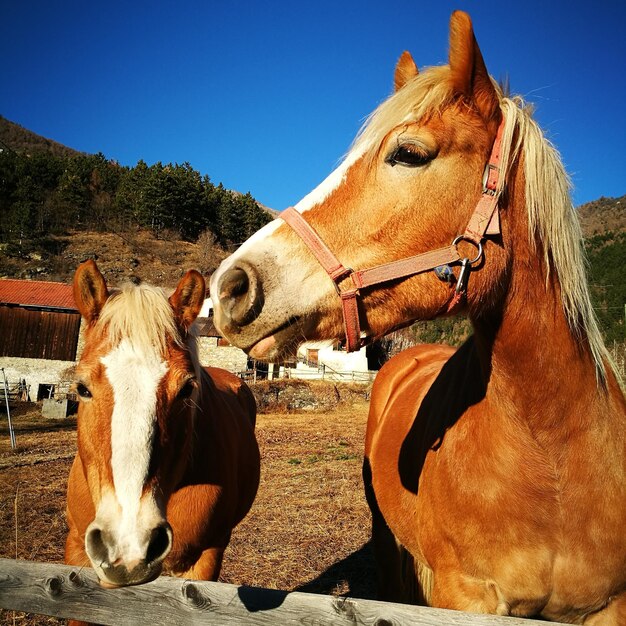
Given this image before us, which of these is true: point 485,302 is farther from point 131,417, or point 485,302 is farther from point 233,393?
point 233,393

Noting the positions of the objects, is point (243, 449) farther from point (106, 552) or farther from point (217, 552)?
point (106, 552)

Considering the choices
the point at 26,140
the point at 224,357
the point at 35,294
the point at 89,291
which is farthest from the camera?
the point at 26,140

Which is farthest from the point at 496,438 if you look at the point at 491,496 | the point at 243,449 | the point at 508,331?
the point at 243,449

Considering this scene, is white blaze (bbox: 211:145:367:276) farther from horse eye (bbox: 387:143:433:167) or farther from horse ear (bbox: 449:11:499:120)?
horse ear (bbox: 449:11:499:120)

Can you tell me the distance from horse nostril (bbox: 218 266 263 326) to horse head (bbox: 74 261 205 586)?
0.85 m

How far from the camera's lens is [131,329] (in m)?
2.23

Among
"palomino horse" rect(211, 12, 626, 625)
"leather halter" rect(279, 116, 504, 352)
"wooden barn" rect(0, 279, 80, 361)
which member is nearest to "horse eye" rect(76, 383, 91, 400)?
"palomino horse" rect(211, 12, 626, 625)

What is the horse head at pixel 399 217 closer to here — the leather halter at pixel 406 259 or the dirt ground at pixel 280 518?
the leather halter at pixel 406 259

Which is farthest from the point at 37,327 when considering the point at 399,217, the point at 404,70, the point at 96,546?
the point at 399,217

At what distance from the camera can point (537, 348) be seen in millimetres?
1776

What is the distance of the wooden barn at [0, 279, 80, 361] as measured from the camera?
28875mm

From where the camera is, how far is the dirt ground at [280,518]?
5027 mm

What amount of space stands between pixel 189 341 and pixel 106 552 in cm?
124

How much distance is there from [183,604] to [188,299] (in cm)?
161
